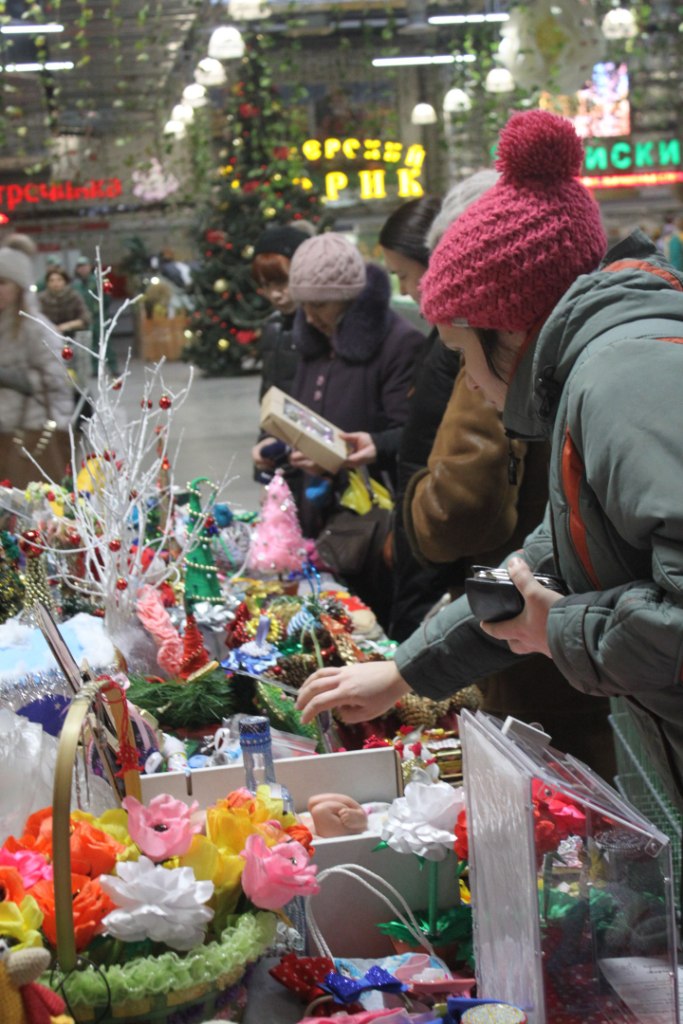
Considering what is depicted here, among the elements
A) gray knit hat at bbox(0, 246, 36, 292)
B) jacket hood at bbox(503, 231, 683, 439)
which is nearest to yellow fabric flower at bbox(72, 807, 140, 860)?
jacket hood at bbox(503, 231, 683, 439)

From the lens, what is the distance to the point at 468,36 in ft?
29.3

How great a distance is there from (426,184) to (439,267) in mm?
9272

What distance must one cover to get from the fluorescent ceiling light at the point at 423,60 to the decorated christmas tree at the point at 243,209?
0.93 meters

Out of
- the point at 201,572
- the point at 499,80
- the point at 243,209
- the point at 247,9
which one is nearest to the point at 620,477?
the point at 201,572

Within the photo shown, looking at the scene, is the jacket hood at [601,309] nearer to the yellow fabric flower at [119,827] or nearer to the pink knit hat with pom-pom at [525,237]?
the pink knit hat with pom-pom at [525,237]

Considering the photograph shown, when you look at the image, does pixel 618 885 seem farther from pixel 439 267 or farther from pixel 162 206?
pixel 162 206

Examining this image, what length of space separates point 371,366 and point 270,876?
2.87 m

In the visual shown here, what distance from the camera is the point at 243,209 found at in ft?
38.0

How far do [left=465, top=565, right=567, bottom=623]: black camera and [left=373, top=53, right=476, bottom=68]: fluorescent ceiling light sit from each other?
8451mm

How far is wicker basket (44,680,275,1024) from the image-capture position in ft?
3.44

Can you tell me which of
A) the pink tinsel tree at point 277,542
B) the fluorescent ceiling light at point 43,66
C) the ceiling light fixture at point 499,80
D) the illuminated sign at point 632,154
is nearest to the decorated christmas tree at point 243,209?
the ceiling light fixture at point 499,80

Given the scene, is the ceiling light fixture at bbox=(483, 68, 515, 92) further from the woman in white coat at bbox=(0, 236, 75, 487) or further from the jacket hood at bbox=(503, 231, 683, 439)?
the jacket hood at bbox=(503, 231, 683, 439)

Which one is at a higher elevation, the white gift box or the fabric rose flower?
the fabric rose flower

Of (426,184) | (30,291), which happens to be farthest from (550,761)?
(426,184)
